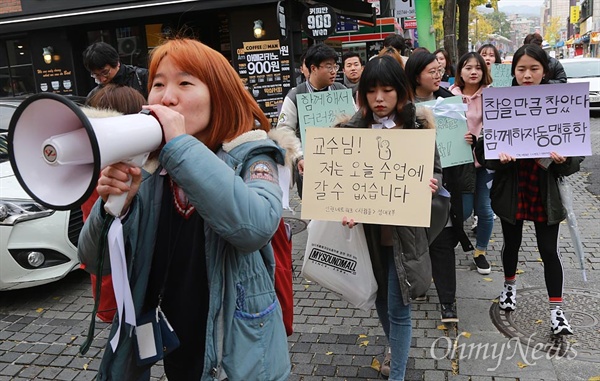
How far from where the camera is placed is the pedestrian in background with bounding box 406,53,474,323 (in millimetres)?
3959

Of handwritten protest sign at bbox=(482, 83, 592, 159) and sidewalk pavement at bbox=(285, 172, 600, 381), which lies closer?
sidewalk pavement at bbox=(285, 172, 600, 381)

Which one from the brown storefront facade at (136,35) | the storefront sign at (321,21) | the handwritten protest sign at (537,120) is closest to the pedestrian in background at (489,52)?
the handwritten protest sign at (537,120)

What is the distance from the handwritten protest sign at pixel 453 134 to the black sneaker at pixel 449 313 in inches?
44.7

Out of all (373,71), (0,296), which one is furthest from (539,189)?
(0,296)

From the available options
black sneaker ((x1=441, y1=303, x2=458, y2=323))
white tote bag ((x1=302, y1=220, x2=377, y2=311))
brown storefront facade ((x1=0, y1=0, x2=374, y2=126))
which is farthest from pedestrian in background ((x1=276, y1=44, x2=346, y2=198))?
brown storefront facade ((x1=0, y1=0, x2=374, y2=126))

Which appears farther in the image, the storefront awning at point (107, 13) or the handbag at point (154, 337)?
the storefront awning at point (107, 13)

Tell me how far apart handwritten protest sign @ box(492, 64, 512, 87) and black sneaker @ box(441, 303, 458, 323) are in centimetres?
398

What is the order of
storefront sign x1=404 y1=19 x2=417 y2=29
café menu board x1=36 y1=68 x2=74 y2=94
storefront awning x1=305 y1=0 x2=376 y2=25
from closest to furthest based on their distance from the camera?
1. storefront awning x1=305 y1=0 x2=376 y2=25
2. café menu board x1=36 y1=68 x2=74 y2=94
3. storefront sign x1=404 y1=19 x2=417 y2=29

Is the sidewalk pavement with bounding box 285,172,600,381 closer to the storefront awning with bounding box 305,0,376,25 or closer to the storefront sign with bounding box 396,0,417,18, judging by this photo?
the storefront awning with bounding box 305,0,376,25

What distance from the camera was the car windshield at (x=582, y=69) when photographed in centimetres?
1691

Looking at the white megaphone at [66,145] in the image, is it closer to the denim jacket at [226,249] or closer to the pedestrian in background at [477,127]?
the denim jacket at [226,249]
